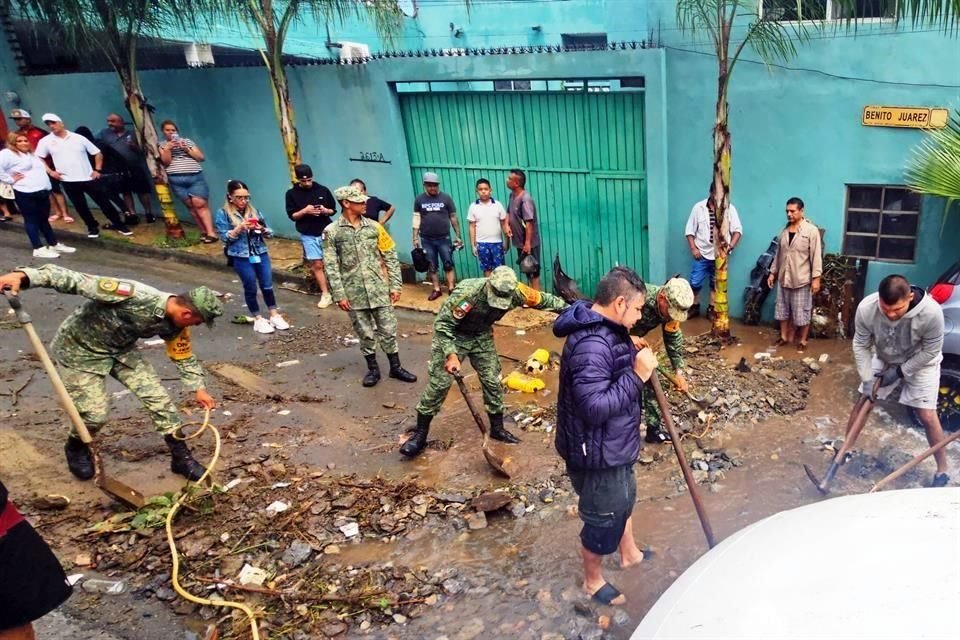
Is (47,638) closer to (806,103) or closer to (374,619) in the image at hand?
(374,619)

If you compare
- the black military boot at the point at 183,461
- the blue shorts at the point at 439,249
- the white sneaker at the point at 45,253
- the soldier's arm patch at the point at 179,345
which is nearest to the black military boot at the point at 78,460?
the black military boot at the point at 183,461

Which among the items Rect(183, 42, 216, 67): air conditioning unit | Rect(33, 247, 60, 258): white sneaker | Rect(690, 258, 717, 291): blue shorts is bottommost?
Rect(690, 258, 717, 291): blue shorts

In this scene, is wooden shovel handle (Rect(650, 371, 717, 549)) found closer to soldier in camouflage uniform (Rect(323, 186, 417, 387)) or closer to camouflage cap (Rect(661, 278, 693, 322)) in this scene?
camouflage cap (Rect(661, 278, 693, 322))

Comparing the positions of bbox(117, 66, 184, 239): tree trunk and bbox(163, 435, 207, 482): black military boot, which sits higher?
bbox(117, 66, 184, 239): tree trunk

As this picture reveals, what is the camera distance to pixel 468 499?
4.73 m

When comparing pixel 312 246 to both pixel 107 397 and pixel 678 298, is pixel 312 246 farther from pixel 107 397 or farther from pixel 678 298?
pixel 678 298

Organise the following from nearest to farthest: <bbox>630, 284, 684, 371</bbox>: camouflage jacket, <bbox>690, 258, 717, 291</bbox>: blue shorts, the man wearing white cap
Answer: <bbox>630, 284, 684, 371</bbox>: camouflage jacket → <bbox>690, 258, 717, 291</bbox>: blue shorts → the man wearing white cap

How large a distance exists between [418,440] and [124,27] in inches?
298

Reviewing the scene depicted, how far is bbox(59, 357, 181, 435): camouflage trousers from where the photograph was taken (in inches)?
179

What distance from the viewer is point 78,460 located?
15.6 ft

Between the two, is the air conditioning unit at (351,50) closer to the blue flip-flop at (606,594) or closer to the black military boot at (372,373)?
the black military boot at (372,373)

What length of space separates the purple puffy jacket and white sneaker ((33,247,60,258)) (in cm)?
871

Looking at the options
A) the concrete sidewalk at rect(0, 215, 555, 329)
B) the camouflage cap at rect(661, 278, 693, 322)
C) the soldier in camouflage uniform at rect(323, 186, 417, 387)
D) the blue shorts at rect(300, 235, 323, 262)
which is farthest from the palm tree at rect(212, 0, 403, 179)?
the camouflage cap at rect(661, 278, 693, 322)

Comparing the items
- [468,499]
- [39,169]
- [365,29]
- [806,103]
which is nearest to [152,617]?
[468,499]
